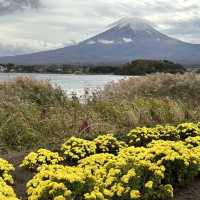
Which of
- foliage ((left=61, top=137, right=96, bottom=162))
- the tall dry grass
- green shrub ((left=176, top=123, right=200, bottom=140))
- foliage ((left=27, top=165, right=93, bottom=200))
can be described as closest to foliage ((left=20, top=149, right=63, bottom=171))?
foliage ((left=61, top=137, right=96, bottom=162))

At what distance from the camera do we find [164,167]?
7375 mm

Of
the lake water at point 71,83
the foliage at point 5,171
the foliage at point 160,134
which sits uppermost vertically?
the lake water at point 71,83

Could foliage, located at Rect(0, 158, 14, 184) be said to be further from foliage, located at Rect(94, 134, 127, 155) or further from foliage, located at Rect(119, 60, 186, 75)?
foliage, located at Rect(119, 60, 186, 75)

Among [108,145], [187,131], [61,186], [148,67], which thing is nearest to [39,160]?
[108,145]

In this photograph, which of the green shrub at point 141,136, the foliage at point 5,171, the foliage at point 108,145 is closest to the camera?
the foliage at point 5,171

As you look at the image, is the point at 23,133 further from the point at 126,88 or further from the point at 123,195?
the point at 126,88

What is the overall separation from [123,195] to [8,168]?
6.80ft

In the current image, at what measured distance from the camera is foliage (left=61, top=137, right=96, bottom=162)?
897 cm

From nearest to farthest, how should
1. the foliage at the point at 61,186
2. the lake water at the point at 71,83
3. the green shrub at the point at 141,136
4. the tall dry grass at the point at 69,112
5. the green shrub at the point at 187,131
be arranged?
the foliage at the point at 61,186
the green shrub at the point at 141,136
the green shrub at the point at 187,131
the tall dry grass at the point at 69,112
the lake water at the point at 71,83

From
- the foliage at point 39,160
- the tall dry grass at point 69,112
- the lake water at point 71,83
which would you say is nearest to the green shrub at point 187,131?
the tall dry grass at point 69,112

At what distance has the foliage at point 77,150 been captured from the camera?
897cm

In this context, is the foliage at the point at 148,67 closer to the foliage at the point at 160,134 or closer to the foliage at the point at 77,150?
the foliage at the point at 160,134

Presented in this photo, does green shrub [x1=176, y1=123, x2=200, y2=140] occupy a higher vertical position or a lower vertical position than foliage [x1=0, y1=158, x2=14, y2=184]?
higher

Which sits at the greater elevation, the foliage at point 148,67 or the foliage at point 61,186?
the foliage at point 148,67
